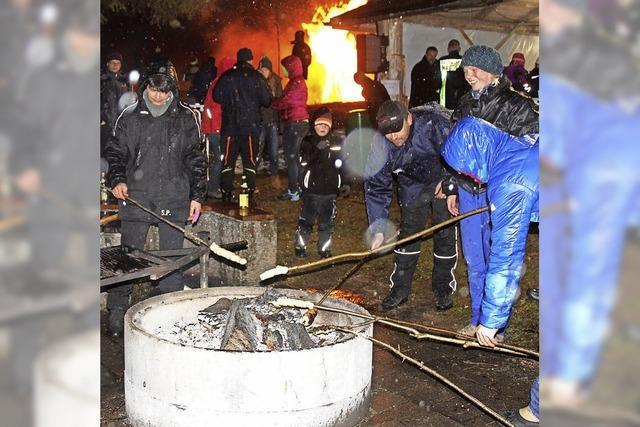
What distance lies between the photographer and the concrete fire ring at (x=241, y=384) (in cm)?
416

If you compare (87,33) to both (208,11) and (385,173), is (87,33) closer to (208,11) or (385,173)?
(385,173)

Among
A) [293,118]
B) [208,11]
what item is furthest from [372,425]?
[208,11]

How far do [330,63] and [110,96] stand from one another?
1145 centimetres

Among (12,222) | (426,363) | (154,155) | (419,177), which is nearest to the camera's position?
(12,222)

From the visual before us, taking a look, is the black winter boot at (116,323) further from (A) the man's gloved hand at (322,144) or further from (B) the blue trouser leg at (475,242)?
(A) the man's gloved hand at (322,144)

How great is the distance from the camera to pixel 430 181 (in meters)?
6.97

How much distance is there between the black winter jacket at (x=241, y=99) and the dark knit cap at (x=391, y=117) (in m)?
5.07

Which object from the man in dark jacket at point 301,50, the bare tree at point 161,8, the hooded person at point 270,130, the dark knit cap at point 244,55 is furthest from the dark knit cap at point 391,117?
the bare tree at point 161,8

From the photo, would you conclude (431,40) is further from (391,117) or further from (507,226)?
(507,226)

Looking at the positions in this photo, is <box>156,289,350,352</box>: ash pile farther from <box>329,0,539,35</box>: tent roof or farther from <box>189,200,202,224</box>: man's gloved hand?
<box>329,0,539,35</box>: tent roof

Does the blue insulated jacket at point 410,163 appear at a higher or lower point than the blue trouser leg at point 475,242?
higher

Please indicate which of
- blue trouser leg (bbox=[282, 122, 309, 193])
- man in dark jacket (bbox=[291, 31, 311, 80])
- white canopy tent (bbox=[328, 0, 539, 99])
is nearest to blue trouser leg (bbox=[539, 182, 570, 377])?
blue trouser leg (bbox=[282, 122, 309, 193])

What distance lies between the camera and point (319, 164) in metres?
9.30

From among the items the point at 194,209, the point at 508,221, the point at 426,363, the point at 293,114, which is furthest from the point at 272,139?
the point at 508,221
